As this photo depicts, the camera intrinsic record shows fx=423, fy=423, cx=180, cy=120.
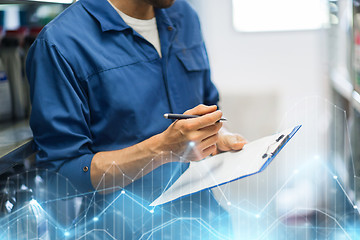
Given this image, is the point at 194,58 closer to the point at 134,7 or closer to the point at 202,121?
the point at 134,7

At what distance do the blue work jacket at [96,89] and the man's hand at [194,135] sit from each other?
0.13 feet

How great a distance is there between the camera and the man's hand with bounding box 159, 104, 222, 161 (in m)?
0.79

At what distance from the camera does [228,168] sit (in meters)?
0.81

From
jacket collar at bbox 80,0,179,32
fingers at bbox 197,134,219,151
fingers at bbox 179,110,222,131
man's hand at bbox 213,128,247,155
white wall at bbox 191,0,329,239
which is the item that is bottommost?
white wall at bbox 191,0,329,239

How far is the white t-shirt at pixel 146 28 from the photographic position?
1.02 meters

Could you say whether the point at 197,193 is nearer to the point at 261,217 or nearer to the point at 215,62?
A: the point at 261,217

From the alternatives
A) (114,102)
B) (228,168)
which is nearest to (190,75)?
(114,102)

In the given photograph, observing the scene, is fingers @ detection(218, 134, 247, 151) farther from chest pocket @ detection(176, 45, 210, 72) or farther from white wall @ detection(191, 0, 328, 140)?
white wall @ detection(191, 0, 328, 140)

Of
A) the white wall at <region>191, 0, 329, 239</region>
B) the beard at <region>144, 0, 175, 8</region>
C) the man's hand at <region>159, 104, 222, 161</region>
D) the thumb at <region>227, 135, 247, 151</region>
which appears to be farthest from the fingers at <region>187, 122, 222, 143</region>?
the white wall at <region>191, 0, 329, 239</region>

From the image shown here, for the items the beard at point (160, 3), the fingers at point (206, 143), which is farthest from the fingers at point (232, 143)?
the beard at point (160, 3)

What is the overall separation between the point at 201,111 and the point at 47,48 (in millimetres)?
349

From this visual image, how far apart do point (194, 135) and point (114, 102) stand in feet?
0.71

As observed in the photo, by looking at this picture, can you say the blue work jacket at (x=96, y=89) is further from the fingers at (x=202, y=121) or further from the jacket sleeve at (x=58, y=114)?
the fingers at (x=202, y=121)

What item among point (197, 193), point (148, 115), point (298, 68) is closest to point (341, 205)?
point (197, 193)
